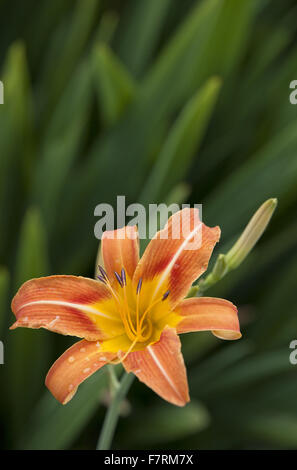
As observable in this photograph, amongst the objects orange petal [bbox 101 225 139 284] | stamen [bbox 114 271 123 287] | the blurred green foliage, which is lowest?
stamen [bbox 114 271 123 287]

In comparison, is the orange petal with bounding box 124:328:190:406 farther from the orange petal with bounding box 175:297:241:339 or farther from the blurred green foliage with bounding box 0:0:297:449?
the blurred green foliage with bounding box 0:0:297:449

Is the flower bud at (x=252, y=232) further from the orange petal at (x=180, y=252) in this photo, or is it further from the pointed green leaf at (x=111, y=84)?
the pointed green leaf at (x=111, y=84)

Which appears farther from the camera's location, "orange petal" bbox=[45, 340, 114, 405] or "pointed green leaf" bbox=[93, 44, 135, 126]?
"pointed green leaf" bbox=[93, 44, 135, 126]

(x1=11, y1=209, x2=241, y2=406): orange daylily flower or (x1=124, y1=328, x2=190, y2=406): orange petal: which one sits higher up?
(x1=11, y1=209, x2=241, y2=406): orange daylily flower

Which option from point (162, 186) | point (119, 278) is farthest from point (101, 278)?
point (162, 186)

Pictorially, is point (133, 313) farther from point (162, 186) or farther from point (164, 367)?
point (162, 186)

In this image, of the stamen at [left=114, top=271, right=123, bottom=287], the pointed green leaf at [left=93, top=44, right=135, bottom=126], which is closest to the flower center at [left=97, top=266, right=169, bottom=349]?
the stamen at [left=114, top=271, right=123, bottom=287]
